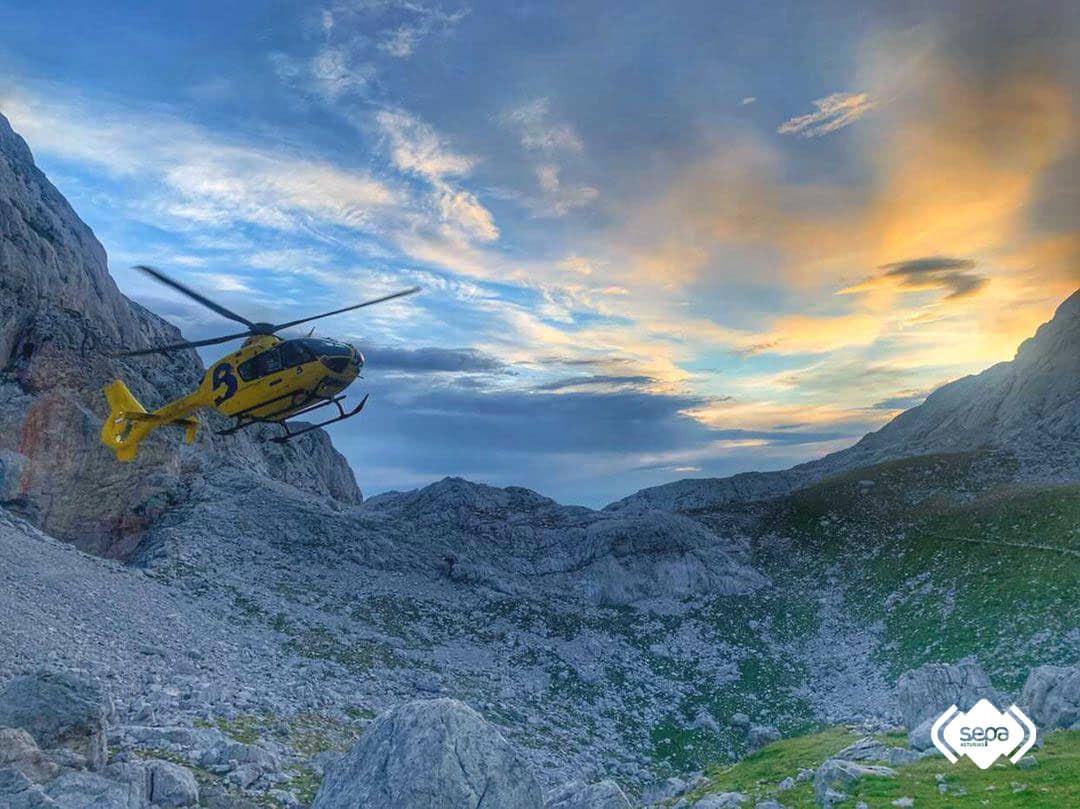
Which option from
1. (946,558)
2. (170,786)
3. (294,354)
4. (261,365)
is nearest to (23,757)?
(170,786)

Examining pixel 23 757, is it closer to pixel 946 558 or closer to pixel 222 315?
pixel 222 315

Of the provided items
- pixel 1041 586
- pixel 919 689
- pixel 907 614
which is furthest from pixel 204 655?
pixel 1041 586

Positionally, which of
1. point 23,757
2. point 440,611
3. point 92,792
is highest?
point 23,757

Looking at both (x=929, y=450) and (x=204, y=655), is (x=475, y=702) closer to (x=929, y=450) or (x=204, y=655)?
(x=204, y=655)

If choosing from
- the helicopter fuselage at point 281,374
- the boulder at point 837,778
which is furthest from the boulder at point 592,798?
the helicopter fuselage at point 281,374

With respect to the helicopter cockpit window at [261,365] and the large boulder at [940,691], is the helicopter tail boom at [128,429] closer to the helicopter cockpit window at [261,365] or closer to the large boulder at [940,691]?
the helicopter cockpit window at [261,365]

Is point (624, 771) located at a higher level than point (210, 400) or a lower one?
lower
